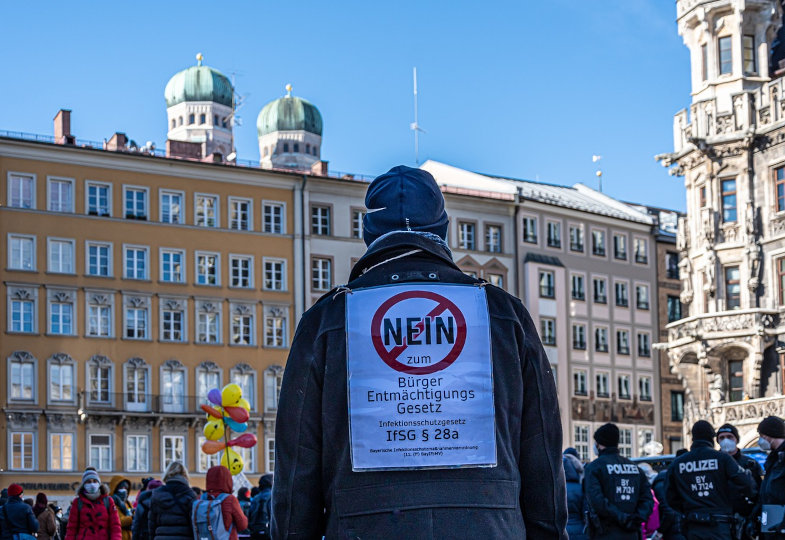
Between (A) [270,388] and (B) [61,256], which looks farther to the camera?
(A) [270,388]

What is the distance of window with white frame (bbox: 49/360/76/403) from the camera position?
57.0m

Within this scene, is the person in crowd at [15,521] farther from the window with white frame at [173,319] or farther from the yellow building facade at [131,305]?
the window with white frame at [173,319]

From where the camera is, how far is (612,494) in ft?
43.8

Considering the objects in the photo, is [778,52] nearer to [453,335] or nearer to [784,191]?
[784,191]

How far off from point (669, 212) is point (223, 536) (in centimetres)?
6768

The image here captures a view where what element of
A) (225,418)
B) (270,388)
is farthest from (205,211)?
(225,418)

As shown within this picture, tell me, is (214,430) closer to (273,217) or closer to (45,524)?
(45,524)

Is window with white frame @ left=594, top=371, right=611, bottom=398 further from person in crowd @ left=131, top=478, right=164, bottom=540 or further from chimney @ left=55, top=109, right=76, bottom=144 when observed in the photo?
person in crowd @ left=131, top=478, right=164, bottom=540

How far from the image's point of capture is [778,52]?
49062 mm

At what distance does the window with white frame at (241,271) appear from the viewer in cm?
6219

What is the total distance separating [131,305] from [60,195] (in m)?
5.33

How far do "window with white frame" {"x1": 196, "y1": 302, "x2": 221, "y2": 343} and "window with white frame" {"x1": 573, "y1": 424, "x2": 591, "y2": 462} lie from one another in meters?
17.7

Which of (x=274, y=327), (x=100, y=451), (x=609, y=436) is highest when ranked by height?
(x=274, y=327)

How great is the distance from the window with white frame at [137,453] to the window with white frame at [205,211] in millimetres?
9535
